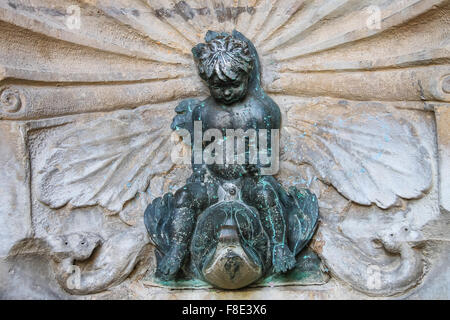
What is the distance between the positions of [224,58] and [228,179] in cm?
52

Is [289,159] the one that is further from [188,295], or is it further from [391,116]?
[188,295]

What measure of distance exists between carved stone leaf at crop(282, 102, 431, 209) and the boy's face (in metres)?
0.30

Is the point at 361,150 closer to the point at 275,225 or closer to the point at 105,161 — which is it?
the point at 275,225

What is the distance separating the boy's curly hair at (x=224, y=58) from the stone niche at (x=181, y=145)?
0.20 metres

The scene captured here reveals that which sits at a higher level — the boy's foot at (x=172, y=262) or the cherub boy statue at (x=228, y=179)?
the cherub boy statue at (x=228, y=179)

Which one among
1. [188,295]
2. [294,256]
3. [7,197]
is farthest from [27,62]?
[294,256]

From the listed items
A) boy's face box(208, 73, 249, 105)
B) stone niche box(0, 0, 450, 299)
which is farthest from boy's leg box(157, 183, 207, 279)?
boy's face box(208, 73, 249, 105)

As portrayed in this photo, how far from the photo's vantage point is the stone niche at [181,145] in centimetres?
253

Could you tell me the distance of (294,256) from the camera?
101 inches

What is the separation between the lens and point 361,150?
2680mm

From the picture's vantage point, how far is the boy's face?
254 centimetres

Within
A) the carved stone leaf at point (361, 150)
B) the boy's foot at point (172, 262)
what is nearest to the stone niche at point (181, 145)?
the carved stone leaf at point (361, 150)

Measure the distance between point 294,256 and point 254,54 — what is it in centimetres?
88

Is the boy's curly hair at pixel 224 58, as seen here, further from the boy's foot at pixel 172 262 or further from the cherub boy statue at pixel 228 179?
the boy's foot at pixel 172 262
